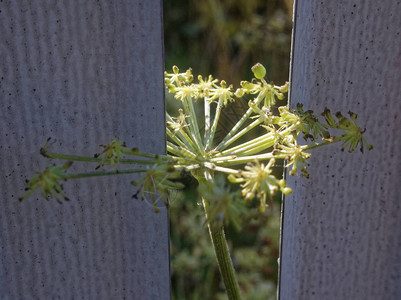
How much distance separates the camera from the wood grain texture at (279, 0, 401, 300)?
88cm

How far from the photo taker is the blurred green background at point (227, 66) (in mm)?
1292

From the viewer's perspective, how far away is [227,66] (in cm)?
145

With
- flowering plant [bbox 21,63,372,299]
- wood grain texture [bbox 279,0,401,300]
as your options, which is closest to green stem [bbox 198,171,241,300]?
flowering plant [bbox 21,63,372,299]

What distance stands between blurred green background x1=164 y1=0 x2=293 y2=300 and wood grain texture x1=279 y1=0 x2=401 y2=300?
0.14 meters

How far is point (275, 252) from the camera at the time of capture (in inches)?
76.7

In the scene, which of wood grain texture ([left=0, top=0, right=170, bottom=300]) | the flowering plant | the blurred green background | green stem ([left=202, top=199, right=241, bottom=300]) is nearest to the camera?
the flowering plant

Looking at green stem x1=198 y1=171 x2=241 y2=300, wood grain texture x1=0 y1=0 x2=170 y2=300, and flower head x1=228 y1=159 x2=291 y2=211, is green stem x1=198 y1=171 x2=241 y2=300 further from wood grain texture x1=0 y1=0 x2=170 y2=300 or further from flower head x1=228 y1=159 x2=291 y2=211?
flower head x1=228 y1=159 x2=291 y2=211

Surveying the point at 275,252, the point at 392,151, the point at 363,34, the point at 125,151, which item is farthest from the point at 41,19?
the point at 275,252

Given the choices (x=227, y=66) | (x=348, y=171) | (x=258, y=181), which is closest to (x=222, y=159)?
(x=258, y=181)

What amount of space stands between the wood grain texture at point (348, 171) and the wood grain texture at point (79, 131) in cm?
26

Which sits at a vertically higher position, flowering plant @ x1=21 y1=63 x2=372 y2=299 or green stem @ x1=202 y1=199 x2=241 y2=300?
flowering plant @ x1=21 y1=63 x2=372 y2=299

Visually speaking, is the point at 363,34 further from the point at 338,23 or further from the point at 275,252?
the point at 275,252

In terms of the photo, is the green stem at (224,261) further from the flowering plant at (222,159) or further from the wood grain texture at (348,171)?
the wood grain texture at (348,171)

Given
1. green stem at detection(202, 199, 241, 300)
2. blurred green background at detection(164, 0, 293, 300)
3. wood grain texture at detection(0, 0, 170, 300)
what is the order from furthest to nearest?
blurred green background at detection(164, 0, 293, 300) → green stem at detection(202, 199, 241, 300) → wood grain texture at detection(0, 0, 170, 300)
